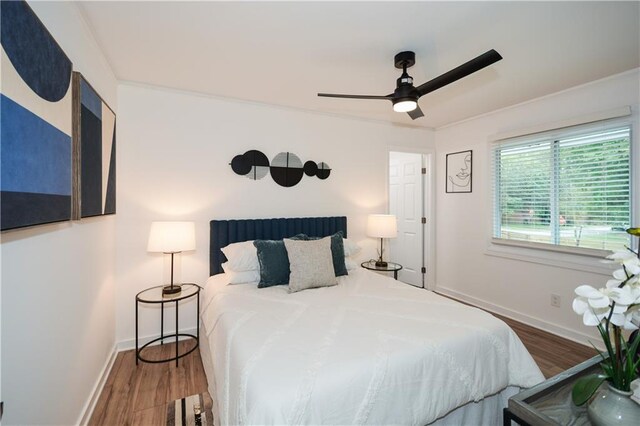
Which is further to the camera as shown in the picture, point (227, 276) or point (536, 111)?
point (536, 111)

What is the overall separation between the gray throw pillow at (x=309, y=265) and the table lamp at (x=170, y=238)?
865 millimetres

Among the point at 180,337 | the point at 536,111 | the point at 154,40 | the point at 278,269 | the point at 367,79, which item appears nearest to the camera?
the point at 154,40

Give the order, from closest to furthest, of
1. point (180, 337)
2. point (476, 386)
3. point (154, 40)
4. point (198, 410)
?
point (476, 386) → point (198, 410) → point (154, 40) → point (180, 337)

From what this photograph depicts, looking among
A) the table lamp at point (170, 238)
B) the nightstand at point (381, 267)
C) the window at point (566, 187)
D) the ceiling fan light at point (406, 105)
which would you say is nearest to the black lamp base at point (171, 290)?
the table lamp at point (170, 238)

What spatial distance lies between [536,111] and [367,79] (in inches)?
80.0

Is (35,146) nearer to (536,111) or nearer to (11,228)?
(11,228)

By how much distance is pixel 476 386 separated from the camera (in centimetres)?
153

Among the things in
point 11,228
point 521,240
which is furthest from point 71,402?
point 521,240

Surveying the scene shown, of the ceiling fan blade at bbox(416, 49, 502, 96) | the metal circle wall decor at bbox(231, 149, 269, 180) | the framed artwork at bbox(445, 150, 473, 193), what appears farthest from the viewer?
the framed artwork at bbox(445, 150, 473, 193)

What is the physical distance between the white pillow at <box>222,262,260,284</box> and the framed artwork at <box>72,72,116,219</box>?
1.07m

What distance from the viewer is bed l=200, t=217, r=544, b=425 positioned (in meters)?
1.20

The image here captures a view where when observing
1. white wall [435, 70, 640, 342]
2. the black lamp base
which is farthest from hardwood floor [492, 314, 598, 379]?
the black lamp base

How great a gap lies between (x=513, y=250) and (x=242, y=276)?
3121 mm

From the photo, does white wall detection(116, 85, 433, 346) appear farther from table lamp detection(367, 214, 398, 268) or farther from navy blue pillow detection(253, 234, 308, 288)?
navy blue pillow detection(253, 234, 308, 288)
